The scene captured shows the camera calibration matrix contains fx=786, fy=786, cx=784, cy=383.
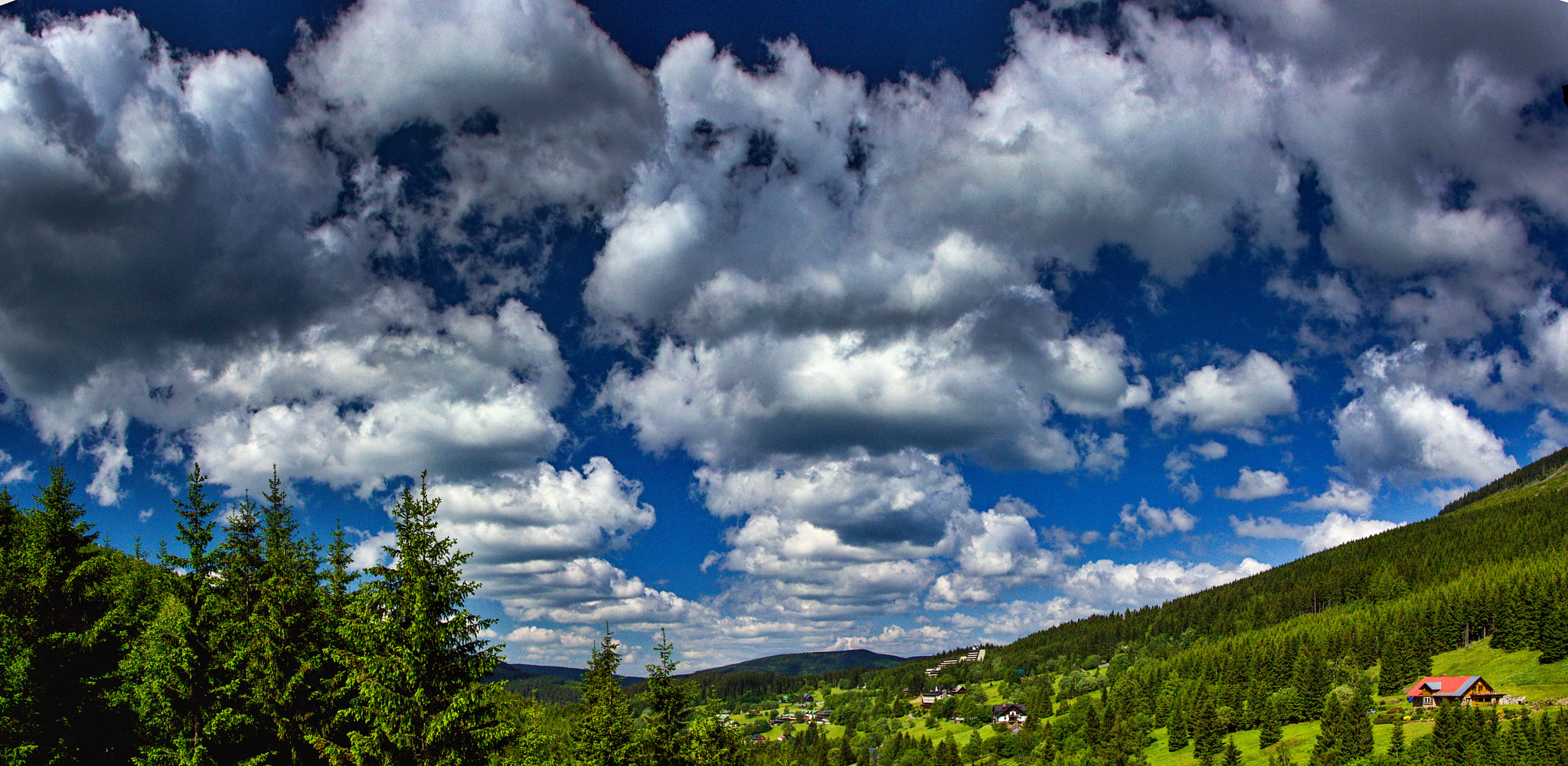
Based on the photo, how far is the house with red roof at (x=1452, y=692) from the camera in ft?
413

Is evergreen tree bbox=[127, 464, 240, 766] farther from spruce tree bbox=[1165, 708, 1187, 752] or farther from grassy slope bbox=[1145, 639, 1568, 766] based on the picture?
spruce tree bbox=[1165, 708, 1187, 752]

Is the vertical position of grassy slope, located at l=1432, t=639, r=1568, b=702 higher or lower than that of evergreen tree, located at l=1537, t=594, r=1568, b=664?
lower

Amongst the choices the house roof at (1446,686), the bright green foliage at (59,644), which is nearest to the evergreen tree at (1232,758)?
the house roof at (1446,686)

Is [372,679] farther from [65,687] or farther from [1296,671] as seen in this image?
[1296,671]

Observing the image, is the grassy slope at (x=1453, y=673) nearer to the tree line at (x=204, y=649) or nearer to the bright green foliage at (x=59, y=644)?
the tree line at (x=204, y=649)

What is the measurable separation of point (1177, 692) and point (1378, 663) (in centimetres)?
4164

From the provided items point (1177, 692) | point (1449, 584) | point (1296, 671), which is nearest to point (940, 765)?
point (1177, 692)

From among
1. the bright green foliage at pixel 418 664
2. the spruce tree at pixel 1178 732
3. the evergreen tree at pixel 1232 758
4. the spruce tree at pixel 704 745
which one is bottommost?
the spruce tree at pixel 1178 732

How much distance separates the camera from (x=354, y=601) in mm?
24859

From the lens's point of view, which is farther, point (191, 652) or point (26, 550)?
point (26, 550)

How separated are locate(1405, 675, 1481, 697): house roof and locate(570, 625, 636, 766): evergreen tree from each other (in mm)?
148603

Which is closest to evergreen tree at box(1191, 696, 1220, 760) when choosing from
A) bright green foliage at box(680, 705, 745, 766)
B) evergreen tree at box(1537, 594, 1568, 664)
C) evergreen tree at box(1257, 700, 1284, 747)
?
evergreen tree at box(1257, 700, 1284, 747)

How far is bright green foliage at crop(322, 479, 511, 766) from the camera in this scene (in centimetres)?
2338

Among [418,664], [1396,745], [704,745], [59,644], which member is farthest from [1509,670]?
[59,644]
